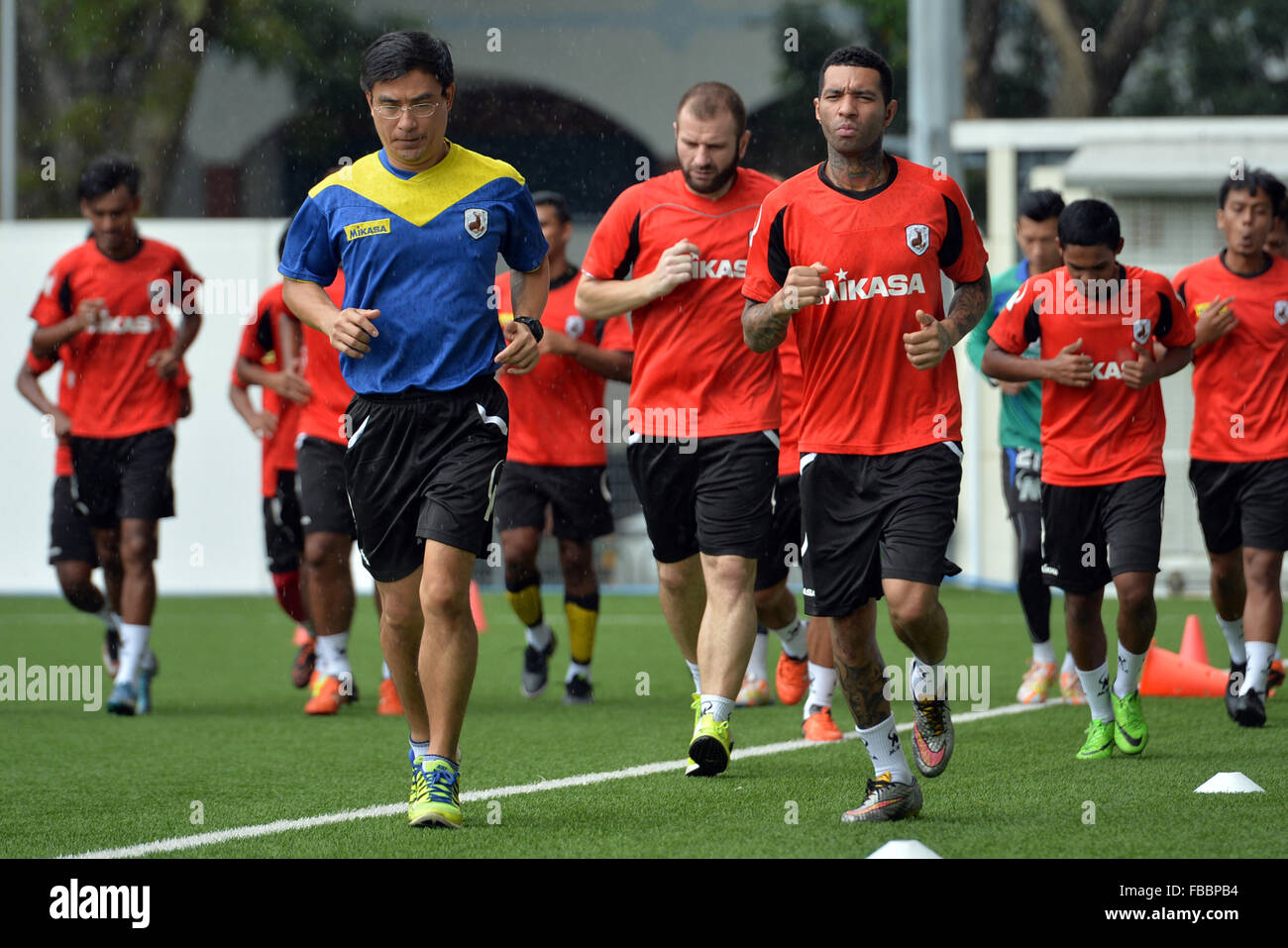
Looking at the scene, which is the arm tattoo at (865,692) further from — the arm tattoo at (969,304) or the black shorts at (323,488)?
the black shorts at (323,488)

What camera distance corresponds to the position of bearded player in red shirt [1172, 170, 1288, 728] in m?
8.59

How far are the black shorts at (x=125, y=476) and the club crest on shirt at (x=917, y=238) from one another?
4959mm

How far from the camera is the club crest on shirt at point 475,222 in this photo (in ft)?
20.1

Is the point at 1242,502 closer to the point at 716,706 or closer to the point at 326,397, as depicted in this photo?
the point at 716,706

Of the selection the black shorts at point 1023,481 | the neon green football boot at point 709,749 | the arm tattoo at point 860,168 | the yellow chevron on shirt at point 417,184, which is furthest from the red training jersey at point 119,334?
the arm tattoo at point 860,168

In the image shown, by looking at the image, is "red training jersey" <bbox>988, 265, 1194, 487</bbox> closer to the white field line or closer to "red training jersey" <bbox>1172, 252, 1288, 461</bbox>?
"red training jersey" <bbox>1172, 252, 1288, 461</bbox>

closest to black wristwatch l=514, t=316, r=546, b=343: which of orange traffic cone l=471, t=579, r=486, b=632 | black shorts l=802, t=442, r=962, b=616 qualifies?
black shorts l=802, t=442, r=962, b=616

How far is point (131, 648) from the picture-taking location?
9.56 m

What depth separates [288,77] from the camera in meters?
28.1

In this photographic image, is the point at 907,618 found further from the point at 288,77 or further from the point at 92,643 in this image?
the point at 288,77

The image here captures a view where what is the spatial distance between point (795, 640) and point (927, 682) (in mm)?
3605

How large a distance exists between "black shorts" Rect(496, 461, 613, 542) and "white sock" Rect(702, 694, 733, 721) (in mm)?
3135
